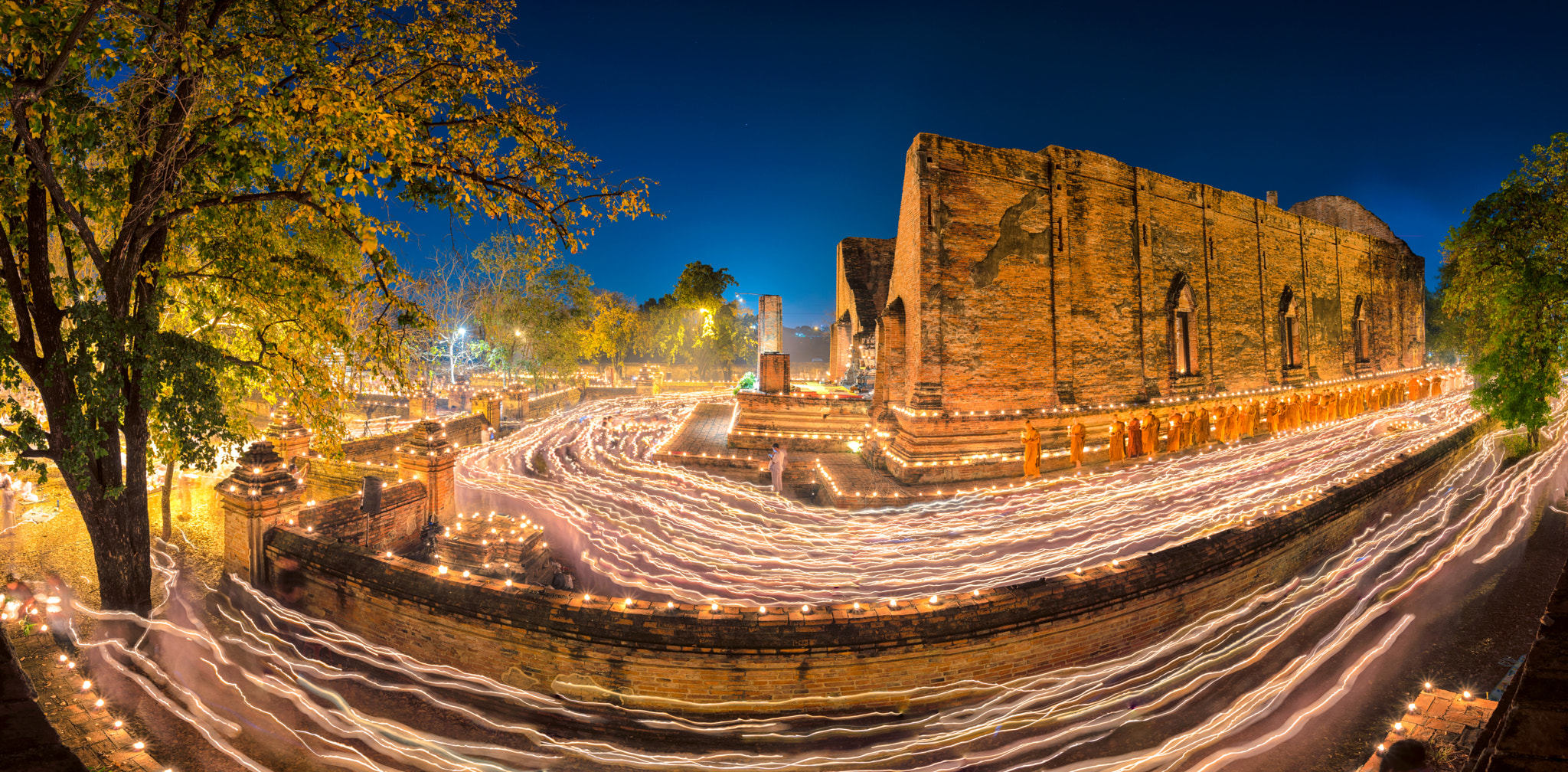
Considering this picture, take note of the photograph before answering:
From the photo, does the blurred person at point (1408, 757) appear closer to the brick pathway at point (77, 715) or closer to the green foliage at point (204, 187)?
the green foliage at point (204, 187)

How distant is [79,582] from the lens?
732 centimetres

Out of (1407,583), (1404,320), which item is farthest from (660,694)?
(1404,320)

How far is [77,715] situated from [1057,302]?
16.6 meters

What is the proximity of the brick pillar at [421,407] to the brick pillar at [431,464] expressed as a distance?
550 inches

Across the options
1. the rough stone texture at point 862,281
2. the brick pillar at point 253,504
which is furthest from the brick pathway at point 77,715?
the rough stone texture at point 862,281

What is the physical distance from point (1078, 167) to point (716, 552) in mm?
13565

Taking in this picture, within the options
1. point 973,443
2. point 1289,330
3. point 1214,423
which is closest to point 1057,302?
point 973,443

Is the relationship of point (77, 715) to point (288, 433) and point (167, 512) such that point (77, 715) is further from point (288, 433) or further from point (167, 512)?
point (288, 433)

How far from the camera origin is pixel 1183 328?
17.6 m

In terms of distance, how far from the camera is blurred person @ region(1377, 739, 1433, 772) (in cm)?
353

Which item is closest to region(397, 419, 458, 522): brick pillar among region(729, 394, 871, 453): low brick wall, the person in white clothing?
the person in white clothing

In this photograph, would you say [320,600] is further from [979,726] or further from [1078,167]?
[1078,167]

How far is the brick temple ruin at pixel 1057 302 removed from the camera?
515 inches

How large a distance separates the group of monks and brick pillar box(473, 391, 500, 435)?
17948 millimetres
